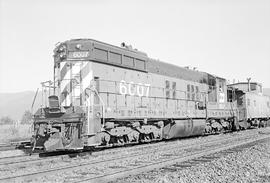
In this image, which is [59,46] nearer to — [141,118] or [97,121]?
[97,121]

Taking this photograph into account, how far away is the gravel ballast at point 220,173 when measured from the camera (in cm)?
591

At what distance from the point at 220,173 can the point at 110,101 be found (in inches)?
230

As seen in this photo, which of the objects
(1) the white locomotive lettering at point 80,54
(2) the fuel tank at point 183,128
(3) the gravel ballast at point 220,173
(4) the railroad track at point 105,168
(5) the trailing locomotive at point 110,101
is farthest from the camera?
(2) the fuel tank at point 183,128

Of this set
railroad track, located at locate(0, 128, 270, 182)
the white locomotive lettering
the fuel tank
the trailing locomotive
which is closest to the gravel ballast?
railroad track, located at locate(0, 128, 270, 182)

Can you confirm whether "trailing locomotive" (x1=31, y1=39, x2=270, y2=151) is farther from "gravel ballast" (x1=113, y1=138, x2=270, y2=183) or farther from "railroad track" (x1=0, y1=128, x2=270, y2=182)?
"gravel ballast" (x1=113, y1=138, x2=270, y2=183)

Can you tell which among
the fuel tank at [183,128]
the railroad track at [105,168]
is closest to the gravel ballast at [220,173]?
the railroad track at [105,168]

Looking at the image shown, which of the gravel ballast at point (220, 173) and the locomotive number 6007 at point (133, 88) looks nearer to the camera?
the gravel ballast at point (220, 173)

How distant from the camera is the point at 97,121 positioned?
1002cm

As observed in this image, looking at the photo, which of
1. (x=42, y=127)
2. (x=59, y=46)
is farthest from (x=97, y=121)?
(x=59, y=46)

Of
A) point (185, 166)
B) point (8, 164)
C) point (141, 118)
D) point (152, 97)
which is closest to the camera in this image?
point (185, 166)

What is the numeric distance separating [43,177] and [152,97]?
305 inches

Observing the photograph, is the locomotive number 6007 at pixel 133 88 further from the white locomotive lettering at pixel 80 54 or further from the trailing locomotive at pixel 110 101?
the white locomotive lettering at pixel 80 54

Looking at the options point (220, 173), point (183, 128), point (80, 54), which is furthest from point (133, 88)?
point (220, 173)

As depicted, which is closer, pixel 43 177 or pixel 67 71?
pixel 43 177
